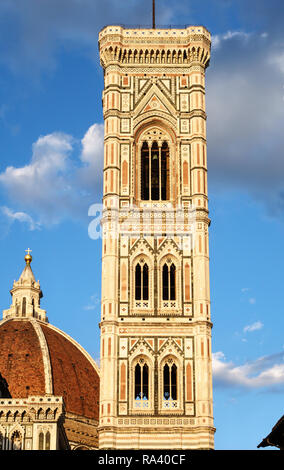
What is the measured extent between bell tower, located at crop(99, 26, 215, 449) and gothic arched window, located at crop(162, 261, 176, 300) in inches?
2.4

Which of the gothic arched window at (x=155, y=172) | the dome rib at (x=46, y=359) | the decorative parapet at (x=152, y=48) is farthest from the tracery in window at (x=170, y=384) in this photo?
the dome rib at (x=46, y=359)

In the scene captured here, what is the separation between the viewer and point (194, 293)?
52625mm

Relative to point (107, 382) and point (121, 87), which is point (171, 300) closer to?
point (107, 382)

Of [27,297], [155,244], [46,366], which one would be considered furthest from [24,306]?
[155,244]

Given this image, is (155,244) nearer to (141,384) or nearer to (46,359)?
(141,384)

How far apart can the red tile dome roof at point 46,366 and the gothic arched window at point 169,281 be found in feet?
86.2

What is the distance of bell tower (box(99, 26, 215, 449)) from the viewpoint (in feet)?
163

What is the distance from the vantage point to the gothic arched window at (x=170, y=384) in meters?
50.0

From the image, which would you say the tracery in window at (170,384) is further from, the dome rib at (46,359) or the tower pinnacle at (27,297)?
the tower pinnacle at (27,297)

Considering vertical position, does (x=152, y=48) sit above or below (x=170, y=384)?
above

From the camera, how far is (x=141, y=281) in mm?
53125

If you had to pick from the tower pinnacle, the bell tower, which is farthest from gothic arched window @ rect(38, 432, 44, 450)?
the tower pinnacle

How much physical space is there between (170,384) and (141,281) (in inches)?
241
